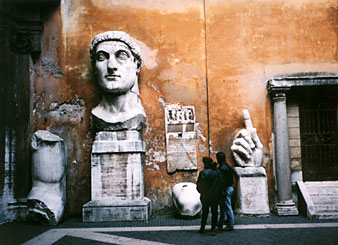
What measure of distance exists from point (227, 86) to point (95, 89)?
2.94m

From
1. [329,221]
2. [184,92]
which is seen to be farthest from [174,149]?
[329,221]

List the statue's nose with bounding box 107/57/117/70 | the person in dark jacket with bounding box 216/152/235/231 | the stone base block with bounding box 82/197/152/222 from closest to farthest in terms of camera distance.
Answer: the person in dark jacket with bounding box 216/152/235/231, the stone base block with bounding box 82/197/152/222, the statue's nose with bounding box 107/57/117/70

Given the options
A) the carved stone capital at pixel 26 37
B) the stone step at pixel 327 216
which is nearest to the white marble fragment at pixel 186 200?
the stone step at pixel 327 216

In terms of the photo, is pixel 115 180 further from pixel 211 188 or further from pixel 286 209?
pixel 286 209

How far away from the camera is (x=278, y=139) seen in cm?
673

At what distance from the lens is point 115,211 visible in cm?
593

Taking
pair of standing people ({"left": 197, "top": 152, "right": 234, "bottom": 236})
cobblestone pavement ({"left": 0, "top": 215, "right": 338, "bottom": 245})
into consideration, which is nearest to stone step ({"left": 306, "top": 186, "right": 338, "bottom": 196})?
cobblestone pavement ({"left": 0, "top": 215, "right": 338, "bottom": 245})

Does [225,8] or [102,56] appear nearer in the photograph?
[102,56]

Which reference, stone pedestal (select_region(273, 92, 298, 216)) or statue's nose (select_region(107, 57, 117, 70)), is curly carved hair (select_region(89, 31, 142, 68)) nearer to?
statue's nose (select_region(107, 57, 117, 70))

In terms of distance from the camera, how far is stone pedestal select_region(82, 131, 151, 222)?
5.96m

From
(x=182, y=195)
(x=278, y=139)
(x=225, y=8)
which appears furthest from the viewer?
(x=225, y=8)

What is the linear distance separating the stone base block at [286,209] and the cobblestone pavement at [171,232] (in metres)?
0.25

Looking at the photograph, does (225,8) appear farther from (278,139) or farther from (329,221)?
(329,221)

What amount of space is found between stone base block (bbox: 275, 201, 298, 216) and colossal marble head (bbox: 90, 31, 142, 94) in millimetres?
3881
